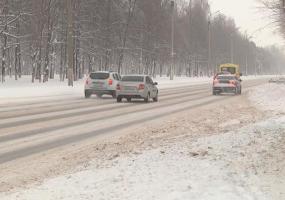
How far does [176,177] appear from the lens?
25.3 feet

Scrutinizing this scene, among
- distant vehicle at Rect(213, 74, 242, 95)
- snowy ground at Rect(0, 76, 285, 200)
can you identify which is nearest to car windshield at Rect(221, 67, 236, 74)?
distant vehicle at Rect(213, 74, 242, 95)

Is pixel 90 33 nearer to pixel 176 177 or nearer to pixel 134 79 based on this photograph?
pixel 134 79

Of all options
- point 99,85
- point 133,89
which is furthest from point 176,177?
point 99,85

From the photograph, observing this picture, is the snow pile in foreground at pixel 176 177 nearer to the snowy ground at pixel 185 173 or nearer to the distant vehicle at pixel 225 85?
the snowy ground at pixel 185 173

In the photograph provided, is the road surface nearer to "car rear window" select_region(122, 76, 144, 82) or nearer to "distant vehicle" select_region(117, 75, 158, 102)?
"distant vehicle" select_region(117, 75, 158, 102)

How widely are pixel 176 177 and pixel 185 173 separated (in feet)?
0.93

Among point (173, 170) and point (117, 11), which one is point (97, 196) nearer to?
point (173, 170)

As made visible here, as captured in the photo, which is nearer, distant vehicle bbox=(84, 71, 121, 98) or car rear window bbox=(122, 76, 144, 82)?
car rear window bbox=(122, 76, 144, 82)

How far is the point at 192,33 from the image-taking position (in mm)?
112938

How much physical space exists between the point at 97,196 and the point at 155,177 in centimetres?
115

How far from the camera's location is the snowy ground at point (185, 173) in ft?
22.7

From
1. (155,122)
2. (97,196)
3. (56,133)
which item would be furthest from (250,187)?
(155,122)

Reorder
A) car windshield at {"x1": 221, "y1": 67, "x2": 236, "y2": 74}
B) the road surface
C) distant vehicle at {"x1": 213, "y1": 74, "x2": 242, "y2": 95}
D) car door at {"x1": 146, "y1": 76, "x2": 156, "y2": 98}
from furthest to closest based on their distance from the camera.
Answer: car windshield at {"x1": 221, "y1": 67, "x2": 236, "y2": 74} → distant vehicle at {"x1": 213, "y1": 74, "x2": 242, "y2": 95} → car door at {"x1": 146, "y1": 76, "x2": 156, "y2": 98} → the road surface

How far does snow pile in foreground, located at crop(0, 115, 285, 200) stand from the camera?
22.5 ft
